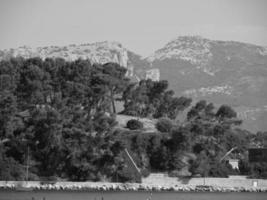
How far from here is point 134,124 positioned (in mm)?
96562

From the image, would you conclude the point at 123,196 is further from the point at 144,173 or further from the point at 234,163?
the point at 234,163

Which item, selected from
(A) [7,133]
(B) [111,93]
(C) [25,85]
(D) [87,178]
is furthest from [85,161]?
(B) [111,93]

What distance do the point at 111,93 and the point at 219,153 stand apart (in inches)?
565

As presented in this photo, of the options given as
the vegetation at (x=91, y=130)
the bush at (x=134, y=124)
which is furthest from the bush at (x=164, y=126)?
the bush at (x=134, y=124)

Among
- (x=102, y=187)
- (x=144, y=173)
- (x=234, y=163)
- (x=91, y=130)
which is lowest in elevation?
(x=234, y=163)

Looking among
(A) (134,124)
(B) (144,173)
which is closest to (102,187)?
(B) (144,173)

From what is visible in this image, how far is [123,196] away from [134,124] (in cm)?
2607

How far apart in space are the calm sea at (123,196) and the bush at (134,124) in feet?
57.8

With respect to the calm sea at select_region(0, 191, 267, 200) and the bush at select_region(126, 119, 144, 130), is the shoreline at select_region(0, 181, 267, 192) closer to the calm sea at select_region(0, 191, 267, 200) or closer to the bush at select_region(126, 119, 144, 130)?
the calm sea at select_region(0, 191, 267, 200)

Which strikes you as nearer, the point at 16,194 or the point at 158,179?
the point at 16,194

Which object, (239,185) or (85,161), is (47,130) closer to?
(85,161)

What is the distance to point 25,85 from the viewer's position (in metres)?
91.2

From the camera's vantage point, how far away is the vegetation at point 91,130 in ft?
262

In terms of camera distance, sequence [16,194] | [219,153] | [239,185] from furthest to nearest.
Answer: [219,153] → [239,185] → [16,194]
